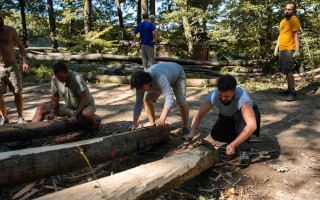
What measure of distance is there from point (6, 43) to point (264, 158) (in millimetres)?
4348

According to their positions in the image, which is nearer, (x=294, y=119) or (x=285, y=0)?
(x=294, y=119)

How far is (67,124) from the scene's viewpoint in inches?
169

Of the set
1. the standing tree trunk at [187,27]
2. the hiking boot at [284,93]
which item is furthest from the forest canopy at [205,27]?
the hiking boot at [284,93]

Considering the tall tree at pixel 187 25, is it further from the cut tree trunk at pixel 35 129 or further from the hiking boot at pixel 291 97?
the cut tree trunk at pixel 35 129

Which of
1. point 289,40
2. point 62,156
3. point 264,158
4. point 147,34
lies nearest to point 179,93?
point 264,158

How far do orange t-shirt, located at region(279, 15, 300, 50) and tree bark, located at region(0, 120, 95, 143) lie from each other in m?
4.64

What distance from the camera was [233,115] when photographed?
11.7 ft

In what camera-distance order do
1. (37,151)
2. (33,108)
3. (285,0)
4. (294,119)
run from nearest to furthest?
(37,151) < (294,119) < (33,108) < (285,0)

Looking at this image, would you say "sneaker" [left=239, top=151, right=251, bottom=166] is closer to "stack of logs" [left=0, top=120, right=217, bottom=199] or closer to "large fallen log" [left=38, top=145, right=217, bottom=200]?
"stack of logs" [left=0, top=120, right=217, bottom=199]

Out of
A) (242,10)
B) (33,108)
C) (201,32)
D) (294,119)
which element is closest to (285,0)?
(242,10)

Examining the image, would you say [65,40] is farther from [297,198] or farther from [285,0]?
[297,198]

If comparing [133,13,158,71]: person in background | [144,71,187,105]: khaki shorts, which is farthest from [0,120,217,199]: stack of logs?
[133,13,158,71]: person in background

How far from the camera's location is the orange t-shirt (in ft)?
20.7

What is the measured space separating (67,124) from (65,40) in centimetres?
1202
